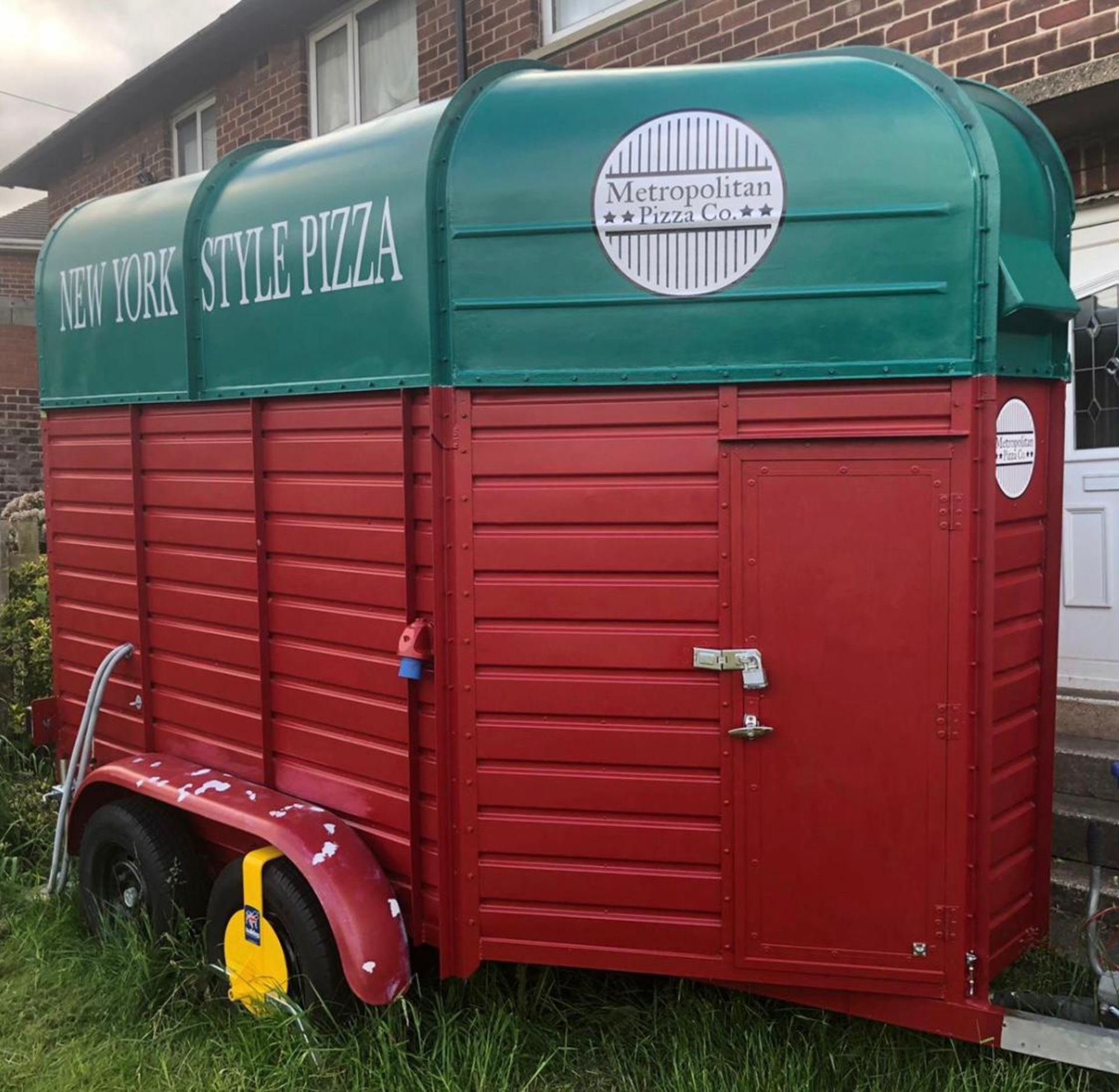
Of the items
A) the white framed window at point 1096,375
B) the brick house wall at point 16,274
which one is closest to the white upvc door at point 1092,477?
the white framed window at point 1096,375

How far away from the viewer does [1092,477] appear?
225 inches

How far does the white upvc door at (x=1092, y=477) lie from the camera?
5.58m

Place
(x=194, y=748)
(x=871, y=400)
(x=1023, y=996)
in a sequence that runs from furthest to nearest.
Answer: (x=194, y=748) < (x=1023, y=996) < (x=871, y=400)

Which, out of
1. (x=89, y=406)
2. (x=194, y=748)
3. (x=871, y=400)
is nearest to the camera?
(x=871, y=400)

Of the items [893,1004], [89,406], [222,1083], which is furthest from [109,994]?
[893,1004]

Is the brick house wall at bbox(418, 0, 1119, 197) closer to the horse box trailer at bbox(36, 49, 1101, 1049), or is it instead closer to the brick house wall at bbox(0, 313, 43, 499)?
the horse box trailer at bbox(36, 49, 1101, 1049)

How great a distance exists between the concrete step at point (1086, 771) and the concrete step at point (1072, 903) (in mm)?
531

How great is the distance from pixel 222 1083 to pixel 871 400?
3.04 meters

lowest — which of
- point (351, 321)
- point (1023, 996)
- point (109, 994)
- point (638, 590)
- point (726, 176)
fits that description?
point (109, 994)

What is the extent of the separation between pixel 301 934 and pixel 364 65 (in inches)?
319

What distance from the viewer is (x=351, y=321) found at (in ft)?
12.7

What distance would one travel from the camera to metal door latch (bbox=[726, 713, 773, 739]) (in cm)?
340

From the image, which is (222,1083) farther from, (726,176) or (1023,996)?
(726,176)

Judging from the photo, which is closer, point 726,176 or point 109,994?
point 726,176
